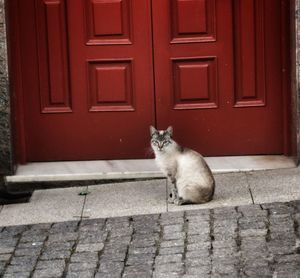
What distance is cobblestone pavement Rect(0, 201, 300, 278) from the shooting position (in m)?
6.48

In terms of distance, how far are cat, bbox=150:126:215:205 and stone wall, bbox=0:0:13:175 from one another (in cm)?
143

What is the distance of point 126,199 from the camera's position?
27.0ft

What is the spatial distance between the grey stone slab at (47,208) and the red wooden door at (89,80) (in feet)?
2.22

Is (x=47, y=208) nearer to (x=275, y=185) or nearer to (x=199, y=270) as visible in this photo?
(x=275, y=185)

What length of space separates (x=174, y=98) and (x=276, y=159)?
1.14 metres

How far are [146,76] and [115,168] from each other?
936 mm

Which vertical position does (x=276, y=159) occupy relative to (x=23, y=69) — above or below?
below

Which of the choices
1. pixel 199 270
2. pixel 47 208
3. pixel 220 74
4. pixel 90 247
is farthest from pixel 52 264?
pixel 220 74

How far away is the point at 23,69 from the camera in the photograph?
9070mm

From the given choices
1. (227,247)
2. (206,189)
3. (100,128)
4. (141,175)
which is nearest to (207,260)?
(227,247)

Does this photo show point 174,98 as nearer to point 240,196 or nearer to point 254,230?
point 240,196

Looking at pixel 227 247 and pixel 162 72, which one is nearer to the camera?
pixel 227 247

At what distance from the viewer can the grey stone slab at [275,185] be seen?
26.1 feet

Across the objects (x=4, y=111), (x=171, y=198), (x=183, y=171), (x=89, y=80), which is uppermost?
(x=89, y=80)
